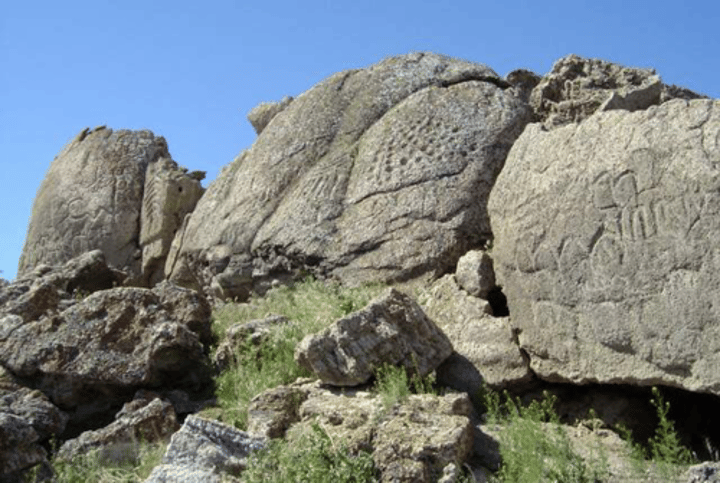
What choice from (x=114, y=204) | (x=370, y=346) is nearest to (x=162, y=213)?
(x=114, y=204)

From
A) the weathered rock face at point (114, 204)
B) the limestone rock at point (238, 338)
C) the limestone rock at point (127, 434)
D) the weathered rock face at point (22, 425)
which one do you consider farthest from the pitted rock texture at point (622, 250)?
the weathered rock face at point (114, 204)

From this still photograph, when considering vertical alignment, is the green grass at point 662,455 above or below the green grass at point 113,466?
below

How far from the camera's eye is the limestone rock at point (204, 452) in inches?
311

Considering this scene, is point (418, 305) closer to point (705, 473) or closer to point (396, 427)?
point (396, 427)

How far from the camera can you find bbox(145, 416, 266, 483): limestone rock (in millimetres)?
7902

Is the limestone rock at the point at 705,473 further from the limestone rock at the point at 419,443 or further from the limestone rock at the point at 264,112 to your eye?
the limestone rock at the point at 264,112

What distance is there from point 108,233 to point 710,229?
1035 cm

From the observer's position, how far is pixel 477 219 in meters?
11.1

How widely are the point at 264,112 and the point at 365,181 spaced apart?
4.14 m

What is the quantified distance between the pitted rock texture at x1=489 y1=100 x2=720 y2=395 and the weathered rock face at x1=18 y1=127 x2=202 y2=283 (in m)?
7.61

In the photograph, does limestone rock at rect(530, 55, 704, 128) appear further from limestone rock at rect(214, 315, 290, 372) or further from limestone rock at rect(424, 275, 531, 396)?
limestone rock at rect(214, 315, 290, 372)

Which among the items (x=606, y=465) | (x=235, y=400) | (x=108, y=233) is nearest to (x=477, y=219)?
(x=235, y=400)

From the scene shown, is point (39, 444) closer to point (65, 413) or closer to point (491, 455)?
point (65, 413)

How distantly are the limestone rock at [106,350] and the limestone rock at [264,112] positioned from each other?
5.43 m
